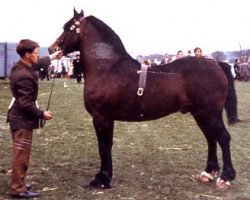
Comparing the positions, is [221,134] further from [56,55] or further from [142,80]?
[56,55]

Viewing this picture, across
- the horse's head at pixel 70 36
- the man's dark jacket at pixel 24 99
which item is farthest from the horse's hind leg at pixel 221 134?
the man's dark jacket at pixel 24 99

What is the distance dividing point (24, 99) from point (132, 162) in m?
3.15

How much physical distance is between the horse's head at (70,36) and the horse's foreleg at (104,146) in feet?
4.20

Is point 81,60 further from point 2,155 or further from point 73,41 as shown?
point 2,155

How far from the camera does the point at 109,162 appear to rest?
7.30 metres

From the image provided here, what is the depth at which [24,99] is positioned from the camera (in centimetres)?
632

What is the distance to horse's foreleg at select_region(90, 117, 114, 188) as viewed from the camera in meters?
7.06

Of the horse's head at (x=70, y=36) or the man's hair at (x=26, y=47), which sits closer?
the man's hair at (x=26, y=47)

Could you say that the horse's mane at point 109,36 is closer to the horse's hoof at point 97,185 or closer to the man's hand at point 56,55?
the man's hand at point 56,55

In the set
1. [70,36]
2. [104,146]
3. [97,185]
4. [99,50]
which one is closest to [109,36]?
[99,50]

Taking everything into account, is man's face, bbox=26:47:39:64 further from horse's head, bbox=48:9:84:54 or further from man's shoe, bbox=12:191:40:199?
man's shoe, bbox=12:191:40:199

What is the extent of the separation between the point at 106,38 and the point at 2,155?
11.5 feet

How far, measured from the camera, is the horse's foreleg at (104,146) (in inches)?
278

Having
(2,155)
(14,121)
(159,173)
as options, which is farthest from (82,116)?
(14,121)
